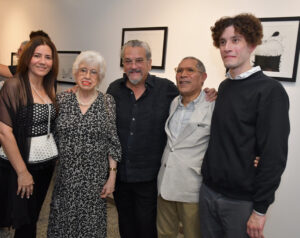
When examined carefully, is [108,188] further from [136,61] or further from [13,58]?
[13,58]

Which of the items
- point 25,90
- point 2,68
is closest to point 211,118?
point 25,90

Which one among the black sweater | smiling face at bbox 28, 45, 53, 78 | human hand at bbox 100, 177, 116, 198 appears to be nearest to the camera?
the black sweater

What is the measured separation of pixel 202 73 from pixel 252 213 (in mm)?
890

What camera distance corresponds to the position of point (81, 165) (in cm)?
176

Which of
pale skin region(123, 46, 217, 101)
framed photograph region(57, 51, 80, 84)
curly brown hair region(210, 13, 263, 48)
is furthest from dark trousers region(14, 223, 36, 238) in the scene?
framed photograph region(57, 51, 80, 84)

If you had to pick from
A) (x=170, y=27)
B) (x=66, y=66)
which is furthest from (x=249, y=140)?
(x=66, y=66)

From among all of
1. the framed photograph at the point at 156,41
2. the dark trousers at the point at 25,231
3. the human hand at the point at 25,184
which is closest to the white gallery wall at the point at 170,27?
the framed photograph at the point at 156,41

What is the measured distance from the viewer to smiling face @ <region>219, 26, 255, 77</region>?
4.69 feet

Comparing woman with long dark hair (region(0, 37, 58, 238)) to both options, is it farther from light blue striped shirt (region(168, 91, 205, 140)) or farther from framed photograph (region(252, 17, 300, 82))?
framed photograph (region(252, 17, 300, 82))

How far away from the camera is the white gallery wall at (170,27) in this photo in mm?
2168

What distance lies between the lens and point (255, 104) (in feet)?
4.44

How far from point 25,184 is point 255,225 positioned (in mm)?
1307

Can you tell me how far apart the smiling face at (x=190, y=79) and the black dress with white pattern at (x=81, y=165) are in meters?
0.51

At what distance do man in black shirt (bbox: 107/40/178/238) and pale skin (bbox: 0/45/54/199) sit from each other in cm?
51
